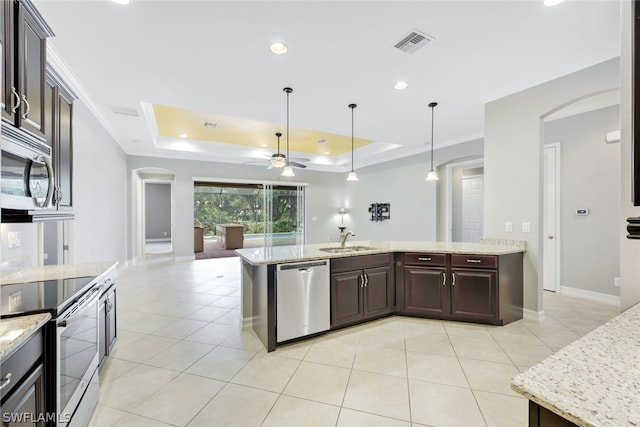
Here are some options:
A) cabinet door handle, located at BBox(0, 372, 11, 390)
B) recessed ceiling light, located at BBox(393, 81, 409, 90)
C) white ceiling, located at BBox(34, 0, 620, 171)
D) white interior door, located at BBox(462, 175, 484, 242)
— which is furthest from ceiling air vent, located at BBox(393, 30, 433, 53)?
white interior door, located at BBox(462, 175, 484, 242)

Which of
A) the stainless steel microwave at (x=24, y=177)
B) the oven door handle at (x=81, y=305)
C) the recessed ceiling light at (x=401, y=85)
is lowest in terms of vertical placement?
the oven door handle at (x=81, y=305)

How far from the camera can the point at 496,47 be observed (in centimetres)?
254

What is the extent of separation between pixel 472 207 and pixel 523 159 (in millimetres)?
3708

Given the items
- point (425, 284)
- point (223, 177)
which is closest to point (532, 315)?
point (425, 284)

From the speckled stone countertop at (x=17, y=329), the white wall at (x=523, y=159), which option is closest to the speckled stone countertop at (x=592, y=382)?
the speckled stone countertop at (x=17, y=329)

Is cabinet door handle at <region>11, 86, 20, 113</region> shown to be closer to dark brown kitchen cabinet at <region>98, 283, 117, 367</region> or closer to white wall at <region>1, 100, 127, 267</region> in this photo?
white wall at <region>1, 100, 127, 267</region>

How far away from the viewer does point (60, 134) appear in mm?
2176

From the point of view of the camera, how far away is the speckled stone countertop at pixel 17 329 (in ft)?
3.29

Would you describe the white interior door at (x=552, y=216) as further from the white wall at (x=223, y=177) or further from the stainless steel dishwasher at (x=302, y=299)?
the white wall at (x=223, y=177)

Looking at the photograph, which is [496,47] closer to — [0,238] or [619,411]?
[619,411]

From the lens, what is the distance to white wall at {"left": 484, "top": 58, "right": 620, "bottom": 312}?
121 inches

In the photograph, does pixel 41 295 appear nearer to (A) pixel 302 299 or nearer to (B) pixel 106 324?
(B) pixel 106 324

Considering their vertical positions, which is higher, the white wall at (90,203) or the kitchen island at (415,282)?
the white wall at (90,203)

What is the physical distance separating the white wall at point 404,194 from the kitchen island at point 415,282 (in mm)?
2844
